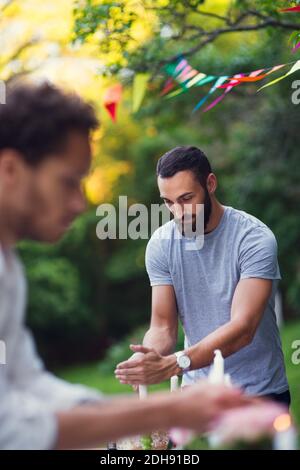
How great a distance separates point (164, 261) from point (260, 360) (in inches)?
22.2

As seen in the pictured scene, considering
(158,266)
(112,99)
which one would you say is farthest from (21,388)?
(112,99)

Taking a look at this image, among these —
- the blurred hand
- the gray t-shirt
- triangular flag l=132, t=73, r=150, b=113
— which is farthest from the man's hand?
triangular flag l=132, t=73, r=150, b=113

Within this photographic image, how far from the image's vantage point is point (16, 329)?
168 centimetres

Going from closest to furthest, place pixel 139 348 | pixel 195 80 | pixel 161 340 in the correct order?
1. pixel 139 348
2. pixel 161 340
3. pixel 195 80

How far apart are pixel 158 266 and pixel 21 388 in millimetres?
1651

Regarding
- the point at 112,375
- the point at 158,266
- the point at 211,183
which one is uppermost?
the point at 112,375

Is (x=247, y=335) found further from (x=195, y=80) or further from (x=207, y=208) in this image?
(x=195, y=80)

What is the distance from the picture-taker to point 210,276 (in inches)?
128

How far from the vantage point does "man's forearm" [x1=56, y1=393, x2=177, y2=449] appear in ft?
5.16

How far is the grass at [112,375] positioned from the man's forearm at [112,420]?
671 centimetres

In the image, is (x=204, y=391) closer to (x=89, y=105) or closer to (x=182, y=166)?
(x=89, y=105)

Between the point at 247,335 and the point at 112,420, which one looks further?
the point at 247,335

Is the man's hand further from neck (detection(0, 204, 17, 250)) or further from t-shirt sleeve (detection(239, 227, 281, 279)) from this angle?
neck (detection(0, 204, 17, 250))

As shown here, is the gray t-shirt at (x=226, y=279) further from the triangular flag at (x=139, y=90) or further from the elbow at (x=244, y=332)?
the triangular flag at (x=139, y=90)
